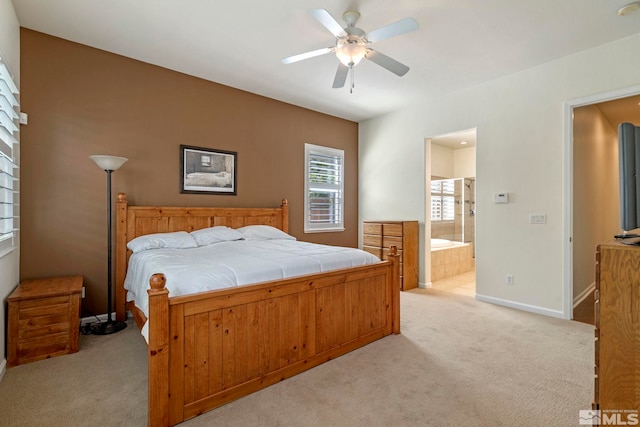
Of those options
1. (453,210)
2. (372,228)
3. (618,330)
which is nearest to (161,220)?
(372,228)

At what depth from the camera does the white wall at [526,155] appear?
326 centimetres

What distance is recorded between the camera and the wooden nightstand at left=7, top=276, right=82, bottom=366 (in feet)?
7.72

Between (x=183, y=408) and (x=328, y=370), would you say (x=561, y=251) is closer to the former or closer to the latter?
(x=328, y=370)

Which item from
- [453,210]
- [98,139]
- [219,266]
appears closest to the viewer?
[219,266]

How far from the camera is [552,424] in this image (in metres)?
1.71

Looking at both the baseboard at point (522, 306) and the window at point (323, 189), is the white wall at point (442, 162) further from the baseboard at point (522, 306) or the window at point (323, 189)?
the baseboard at point (522, 306)

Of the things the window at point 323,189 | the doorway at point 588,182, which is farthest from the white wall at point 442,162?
the doorway at point 588,182

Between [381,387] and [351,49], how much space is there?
2574 mm

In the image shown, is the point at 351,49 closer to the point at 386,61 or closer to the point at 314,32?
the point at 386,61

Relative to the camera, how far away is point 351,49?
2627 millimetres

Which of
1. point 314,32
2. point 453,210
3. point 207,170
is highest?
point 314,32

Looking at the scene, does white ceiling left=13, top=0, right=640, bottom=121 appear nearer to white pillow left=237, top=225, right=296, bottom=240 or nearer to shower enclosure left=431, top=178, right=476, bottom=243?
white pillow left=237, top=225, right=296, bottom=240

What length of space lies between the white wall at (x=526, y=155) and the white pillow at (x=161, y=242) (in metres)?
3.57

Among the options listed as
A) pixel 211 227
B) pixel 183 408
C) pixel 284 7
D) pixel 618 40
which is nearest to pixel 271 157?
pixel 211 227
